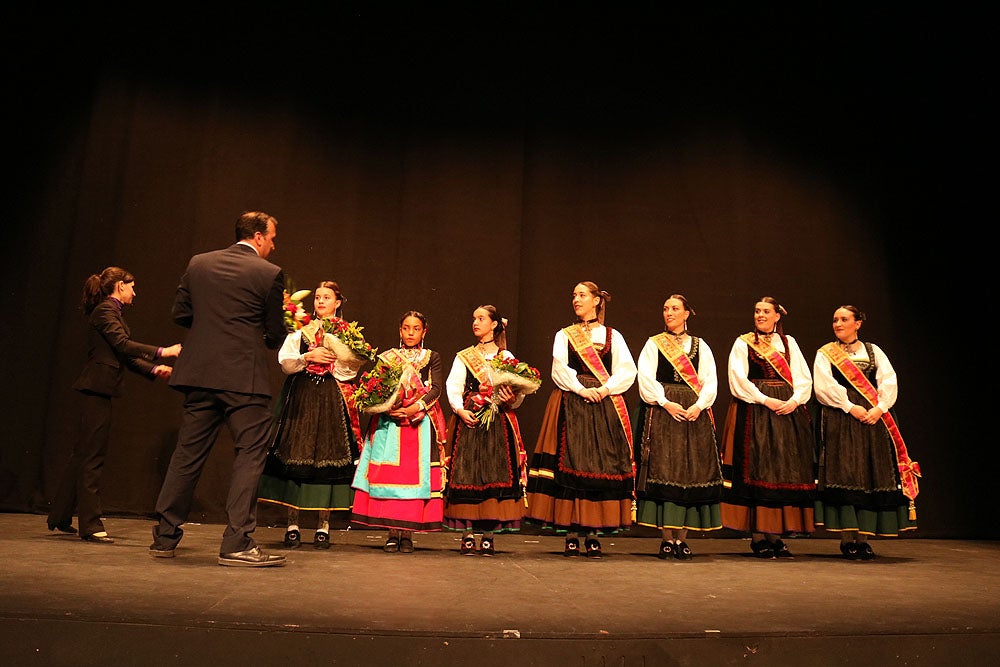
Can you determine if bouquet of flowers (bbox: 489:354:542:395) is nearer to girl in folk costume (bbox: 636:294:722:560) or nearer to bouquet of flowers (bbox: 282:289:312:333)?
girl in folk costume (bbox: 636:294:722:560)

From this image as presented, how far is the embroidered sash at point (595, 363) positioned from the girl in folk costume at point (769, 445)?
67 cm

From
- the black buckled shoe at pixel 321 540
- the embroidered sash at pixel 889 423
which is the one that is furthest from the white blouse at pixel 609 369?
the black buckled shoe at pixel 321 540

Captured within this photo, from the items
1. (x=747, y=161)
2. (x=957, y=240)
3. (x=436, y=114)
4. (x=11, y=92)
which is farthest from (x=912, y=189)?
(x=11, y=92)

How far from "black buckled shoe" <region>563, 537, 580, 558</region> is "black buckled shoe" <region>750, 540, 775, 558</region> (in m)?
1.00

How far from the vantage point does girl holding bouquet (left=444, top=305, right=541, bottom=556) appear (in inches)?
166

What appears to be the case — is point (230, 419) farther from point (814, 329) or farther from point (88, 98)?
point (814, 329)

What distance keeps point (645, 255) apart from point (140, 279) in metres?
3.35

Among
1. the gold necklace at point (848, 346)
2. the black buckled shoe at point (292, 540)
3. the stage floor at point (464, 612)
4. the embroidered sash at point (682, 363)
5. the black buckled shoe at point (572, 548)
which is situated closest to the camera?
the stage floor at point (464, 612)

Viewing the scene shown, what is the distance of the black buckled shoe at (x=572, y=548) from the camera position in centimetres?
424

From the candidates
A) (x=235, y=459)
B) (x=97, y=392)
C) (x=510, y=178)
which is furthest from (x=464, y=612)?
(x=510, y=178)

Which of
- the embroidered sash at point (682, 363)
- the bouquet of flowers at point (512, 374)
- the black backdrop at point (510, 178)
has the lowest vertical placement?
the bouquet of flowers at point (512, 374)

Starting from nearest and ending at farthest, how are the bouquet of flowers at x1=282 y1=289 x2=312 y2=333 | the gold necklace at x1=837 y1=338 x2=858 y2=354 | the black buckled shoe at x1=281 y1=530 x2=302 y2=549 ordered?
the bouquet of flowers at x1=282 y1=289 x2=312 y2=333, the black buckled shoe at x1=281 y1=530 x2=302 y2=549, the gold necklace at x1=837 y1=338 x2=858 y2=354

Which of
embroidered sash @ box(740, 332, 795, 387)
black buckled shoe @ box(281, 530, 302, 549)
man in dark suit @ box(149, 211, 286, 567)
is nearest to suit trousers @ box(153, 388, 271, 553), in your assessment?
man in dark suit @ box(149, 211, 286, 567)

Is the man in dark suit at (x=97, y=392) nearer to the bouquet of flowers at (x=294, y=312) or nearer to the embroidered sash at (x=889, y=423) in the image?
the bouquet of flowers at (x=294, y=312)
